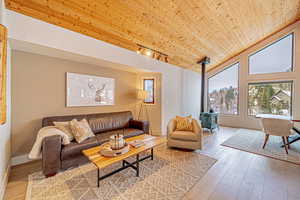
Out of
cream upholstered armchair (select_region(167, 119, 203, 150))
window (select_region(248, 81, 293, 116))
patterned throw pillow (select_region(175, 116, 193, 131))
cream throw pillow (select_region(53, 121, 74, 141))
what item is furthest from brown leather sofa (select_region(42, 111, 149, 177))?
window (select_region(248, 81, 293, 116))

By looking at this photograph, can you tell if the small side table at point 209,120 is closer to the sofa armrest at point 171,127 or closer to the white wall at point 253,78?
the white wall at point 253,78

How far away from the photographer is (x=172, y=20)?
2.82 m

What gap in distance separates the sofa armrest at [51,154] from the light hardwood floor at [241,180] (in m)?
0.32

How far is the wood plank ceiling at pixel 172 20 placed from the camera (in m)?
2.14

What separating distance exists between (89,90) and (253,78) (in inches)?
250

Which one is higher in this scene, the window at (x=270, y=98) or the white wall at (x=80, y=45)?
the white wall at (x=80, y=45)

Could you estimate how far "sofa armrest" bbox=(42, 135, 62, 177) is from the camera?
198cm

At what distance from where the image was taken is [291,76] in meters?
4.64

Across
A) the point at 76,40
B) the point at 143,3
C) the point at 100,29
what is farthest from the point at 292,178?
the point at 76,40

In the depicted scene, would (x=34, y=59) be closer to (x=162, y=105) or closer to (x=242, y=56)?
(x=162, y=105)

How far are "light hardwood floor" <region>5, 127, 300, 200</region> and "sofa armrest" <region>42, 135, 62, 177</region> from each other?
323 mm

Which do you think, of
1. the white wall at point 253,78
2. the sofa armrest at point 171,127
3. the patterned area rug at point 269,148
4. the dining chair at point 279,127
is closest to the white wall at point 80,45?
the sofa armrest at point 171,127

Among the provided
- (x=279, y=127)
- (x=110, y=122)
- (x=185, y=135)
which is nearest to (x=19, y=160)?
(x=110, y=122)

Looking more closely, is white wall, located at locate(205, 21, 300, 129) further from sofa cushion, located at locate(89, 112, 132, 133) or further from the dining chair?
sofa cushion, located at locate(89, 112, 132, 133)
